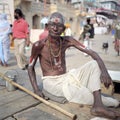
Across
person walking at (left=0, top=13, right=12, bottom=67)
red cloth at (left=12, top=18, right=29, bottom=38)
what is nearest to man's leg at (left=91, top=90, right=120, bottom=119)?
red cloth at (left=12, top=18, right=29, bottom=38)

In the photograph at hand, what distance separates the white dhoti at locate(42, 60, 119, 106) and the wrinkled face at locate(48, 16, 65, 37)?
572mm

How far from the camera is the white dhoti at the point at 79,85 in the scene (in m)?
3.33

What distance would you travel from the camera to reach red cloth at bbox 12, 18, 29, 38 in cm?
711

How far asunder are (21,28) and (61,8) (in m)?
28.9

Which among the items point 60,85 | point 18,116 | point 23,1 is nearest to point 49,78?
point 60,85

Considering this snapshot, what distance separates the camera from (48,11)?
107ft

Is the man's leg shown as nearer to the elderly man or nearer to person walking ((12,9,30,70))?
the elderly man

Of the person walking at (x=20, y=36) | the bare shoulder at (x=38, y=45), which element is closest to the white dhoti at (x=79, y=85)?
the bare shoulder at (x=38, y=45)

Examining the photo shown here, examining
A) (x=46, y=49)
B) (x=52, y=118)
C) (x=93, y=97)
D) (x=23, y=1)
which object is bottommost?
(x=52, y=118)

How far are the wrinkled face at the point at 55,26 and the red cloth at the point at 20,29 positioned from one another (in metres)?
3.61

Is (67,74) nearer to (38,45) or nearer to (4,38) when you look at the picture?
(38,45)

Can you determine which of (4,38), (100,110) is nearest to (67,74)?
(100,110)

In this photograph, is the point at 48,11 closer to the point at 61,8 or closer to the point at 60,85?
the point at 61,8

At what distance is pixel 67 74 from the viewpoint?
146 inches
